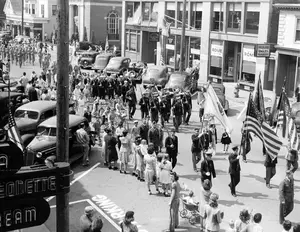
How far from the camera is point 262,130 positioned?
1497 cm

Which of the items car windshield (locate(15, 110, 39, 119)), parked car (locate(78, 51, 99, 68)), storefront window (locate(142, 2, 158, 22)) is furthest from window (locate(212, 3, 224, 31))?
car windshield (locate(15, 110, 39, 119))

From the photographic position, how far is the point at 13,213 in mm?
4898

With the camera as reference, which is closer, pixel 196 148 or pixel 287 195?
pixel 287 195

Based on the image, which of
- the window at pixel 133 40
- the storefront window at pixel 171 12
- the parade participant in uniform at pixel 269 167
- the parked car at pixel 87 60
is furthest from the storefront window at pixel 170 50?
the parade participant in uniform at pixel 269 167

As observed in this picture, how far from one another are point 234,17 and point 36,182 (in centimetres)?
3380

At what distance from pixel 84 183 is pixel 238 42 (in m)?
24.6

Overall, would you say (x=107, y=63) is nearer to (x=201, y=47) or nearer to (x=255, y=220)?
(x=201, y=47)

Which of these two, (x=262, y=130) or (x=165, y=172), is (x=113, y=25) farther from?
(x=165, y=172)

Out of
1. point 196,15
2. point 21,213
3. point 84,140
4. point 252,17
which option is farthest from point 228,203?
point 196,15

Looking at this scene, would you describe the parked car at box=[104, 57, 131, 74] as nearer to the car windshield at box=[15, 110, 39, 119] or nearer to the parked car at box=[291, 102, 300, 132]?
the parked car at box=[291, 102, 300, 132]

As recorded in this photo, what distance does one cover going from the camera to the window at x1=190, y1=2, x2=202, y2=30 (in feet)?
134

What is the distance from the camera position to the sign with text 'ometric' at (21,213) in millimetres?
4840

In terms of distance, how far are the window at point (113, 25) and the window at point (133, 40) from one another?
16682 millimetres

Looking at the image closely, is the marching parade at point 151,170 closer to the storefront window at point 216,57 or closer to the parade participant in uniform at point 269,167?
the parade participant in uniform at point 269,167
